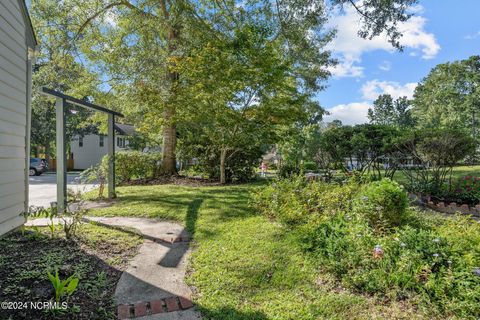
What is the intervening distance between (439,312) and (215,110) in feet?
25.2

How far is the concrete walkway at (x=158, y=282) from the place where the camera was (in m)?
2.40

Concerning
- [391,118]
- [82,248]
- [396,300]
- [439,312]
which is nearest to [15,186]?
[82,248]

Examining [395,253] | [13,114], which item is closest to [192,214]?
[13,114]

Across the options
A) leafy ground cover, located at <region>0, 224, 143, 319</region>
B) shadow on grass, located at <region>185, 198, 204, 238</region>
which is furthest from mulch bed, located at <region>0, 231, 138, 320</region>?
shadow on grass, located at <region>185, 198, 204, 238</region>

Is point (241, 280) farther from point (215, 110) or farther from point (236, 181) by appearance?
point (236, 181)

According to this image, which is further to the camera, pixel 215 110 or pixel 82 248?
pixel 215 110

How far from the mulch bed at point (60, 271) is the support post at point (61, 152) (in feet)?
4.66

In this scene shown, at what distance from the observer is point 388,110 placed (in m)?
63.3

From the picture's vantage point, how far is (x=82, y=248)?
3641 millimetres

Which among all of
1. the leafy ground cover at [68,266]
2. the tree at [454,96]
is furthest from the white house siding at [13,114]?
the tree at [454,96]

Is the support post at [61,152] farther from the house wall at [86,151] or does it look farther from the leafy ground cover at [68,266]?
the house wall at [86,151]

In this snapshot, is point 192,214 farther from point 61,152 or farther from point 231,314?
point 231,314

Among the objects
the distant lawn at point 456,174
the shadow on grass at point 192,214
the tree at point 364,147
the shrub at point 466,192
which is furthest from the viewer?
the distant lawn at point 456,174

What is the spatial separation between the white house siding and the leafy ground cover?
1.52 ft
